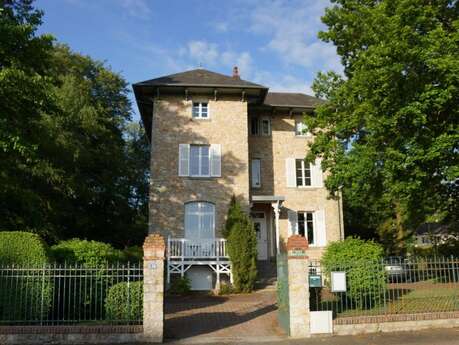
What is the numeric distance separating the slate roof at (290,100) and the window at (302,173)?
291 centimetres

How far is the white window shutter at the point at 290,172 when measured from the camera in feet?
74.4

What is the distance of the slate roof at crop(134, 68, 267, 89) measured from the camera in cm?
2045

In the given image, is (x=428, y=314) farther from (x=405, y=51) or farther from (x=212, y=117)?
(x=212, y=117)

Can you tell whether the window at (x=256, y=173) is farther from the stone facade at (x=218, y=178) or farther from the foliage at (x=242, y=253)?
the foliage at (x=242, y=253)

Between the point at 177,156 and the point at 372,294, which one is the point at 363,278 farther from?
the point at 177,156

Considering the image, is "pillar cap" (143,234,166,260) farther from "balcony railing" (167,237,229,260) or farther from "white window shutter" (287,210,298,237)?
"white window shutter" (287,210,298,237)

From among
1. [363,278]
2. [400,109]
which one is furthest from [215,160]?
[363,278]

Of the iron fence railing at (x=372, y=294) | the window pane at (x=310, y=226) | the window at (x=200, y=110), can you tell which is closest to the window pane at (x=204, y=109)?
the window at (x=200, y=110)

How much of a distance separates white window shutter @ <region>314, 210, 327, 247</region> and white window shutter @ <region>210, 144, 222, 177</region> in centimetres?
564

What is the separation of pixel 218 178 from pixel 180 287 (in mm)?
5266

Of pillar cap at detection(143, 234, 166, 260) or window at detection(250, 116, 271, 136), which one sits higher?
window at detection(250, 116, 271, 136)

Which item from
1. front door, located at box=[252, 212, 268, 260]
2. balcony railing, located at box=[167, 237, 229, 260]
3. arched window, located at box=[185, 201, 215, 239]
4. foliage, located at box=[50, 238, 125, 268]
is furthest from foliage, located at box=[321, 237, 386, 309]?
front door, located at box=[252, 212, 268, 260]

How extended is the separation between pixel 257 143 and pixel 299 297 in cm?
1372

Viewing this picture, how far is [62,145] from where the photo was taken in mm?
22422
